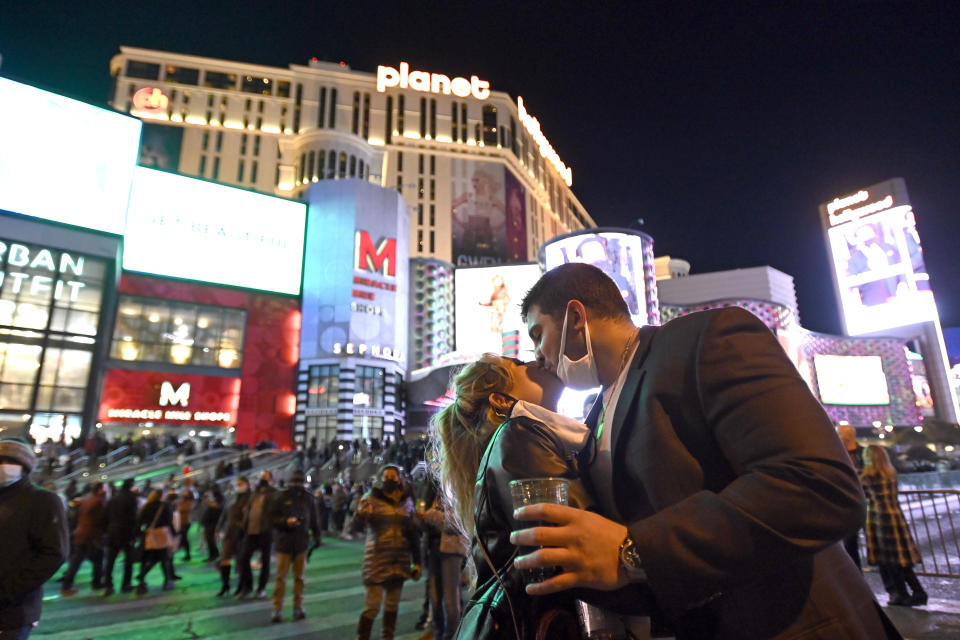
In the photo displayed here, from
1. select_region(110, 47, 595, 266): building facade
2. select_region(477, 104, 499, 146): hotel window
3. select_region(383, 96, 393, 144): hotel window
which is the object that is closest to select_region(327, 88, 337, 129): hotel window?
select_region(110, 47, 595, 266): building facade

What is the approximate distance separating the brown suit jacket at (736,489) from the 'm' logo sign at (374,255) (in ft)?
137

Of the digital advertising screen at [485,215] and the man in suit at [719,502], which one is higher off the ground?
the digital advertising screen at [485,215]

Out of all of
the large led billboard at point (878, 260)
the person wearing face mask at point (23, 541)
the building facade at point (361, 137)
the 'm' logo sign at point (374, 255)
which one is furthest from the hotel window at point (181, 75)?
the person wearing face mask at point (23, 541)

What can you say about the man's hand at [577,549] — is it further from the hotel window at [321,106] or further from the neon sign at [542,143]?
the neon sign at [542,143]

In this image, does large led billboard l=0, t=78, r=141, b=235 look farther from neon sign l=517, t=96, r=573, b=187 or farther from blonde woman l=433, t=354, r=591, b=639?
neon sign l=517, t=96, r=573, b=187

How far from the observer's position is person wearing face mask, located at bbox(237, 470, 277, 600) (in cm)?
873

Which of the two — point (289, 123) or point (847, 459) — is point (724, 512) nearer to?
point (847, 459)

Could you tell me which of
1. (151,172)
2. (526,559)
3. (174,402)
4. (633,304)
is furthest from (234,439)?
(526,559)

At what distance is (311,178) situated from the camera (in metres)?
55.1

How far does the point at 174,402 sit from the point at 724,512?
1559 inches

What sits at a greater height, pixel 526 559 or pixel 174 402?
pixel 174 402

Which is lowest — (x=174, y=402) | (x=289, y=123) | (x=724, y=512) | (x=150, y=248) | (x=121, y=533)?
(x=121, y=533)

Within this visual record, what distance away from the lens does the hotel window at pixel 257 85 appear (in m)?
62.9

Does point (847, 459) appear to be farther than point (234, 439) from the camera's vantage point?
No
